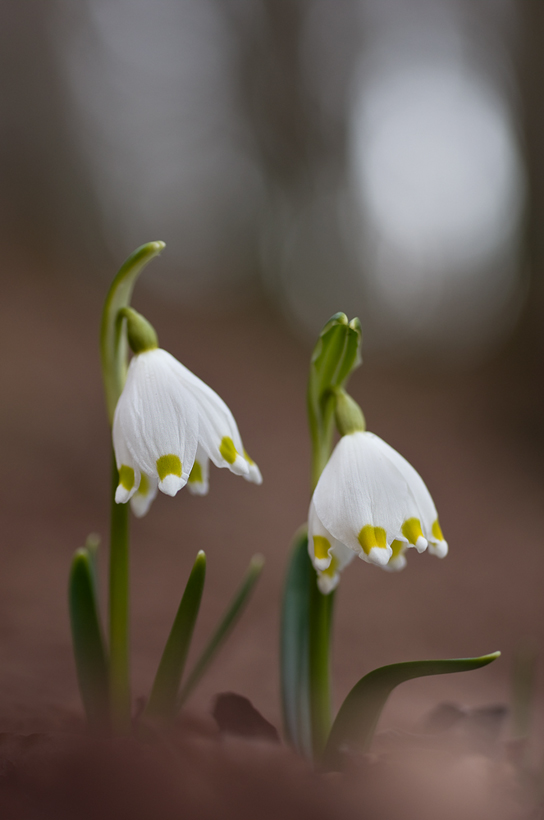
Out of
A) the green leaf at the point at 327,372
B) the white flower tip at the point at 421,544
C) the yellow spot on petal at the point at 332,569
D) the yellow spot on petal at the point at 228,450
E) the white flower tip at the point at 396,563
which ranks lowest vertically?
the yellow spot on petal at the point at 332,569

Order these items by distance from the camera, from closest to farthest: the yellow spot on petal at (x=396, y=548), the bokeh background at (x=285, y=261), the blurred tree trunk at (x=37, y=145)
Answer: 1. the yellow spot on petal at (x=396, y=548)
2. the bokeh background at (x=285, y=261)
3. the blurred tree trunk at (x=37, y=145)

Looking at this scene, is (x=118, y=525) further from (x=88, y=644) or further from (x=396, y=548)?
(x=396, y=548)

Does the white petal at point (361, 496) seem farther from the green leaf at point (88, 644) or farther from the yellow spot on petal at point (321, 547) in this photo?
the green leaf at point (88, 644)

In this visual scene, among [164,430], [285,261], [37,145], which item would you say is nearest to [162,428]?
[164,430]

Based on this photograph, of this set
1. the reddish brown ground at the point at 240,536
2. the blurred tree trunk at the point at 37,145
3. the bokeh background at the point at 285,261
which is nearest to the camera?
the reddish brown ground at the point at 240,536

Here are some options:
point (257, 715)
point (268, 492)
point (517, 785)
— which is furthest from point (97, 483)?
point (517, 785)

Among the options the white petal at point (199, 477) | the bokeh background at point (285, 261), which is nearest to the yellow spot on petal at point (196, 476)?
the white petal at point (199, 477)

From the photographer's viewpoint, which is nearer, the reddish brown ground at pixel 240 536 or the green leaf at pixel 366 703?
the green leaf at pixel 366 703

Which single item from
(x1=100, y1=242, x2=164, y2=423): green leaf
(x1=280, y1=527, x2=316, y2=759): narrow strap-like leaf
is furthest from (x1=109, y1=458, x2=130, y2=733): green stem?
(x1=280, y1=527, x2=316, y2=759): narrow strap-like leaf
